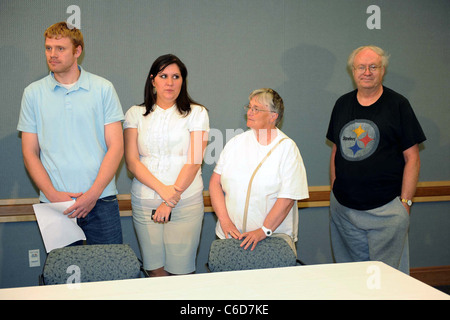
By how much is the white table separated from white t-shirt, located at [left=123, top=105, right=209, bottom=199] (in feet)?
3.44

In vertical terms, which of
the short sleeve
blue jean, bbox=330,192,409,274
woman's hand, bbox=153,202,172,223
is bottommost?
blue jean, bbox=330,192,409,274

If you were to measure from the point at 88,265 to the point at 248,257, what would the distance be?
805 millimetres

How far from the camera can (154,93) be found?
2.92 m

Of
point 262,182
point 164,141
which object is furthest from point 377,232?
point 164,141

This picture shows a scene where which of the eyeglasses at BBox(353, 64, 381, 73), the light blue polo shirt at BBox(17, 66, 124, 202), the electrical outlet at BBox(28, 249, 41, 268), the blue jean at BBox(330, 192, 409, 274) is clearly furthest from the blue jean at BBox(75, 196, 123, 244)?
the eyeglasses at BBox(353, 64, 381, 73)

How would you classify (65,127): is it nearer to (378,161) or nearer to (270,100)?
(270,100)

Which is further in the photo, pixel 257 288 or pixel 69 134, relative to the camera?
pixel 69 134

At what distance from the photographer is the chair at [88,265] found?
6.43 ft

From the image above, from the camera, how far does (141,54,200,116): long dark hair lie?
2.79m

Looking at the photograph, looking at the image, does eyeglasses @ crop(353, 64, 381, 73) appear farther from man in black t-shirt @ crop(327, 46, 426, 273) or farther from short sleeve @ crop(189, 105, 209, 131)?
short sleeve @ crop(189, 105, 209, 131)

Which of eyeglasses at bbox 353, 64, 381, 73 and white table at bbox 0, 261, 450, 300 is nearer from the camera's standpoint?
white table at bbox 0, 261, 450, 300

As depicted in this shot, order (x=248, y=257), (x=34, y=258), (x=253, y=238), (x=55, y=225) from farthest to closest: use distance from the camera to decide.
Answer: (x=34, y=258) < (x=55, y=225) < (x=253, y=238) < (x=248, y=257)

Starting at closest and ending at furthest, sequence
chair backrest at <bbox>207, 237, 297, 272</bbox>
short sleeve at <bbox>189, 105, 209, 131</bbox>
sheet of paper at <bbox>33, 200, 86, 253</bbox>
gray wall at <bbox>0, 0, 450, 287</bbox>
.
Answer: chair backrest at <bbox>207, 237, 297, 272</bbox> → sheet of paper at <bbox>33, 200, 86, 253</bbox> → short sleeve at <bbox>189, 105, 209, 131</bbox> → gray wall at <bbox>0, 0, 450, 287</bbox>
